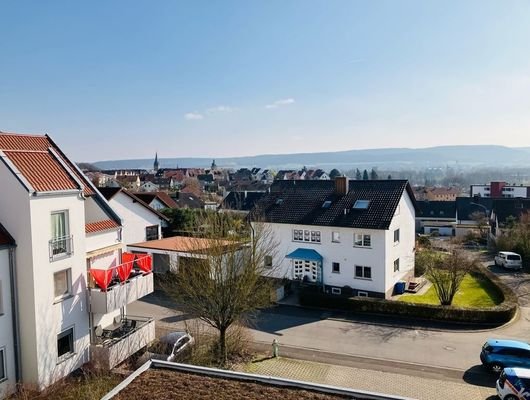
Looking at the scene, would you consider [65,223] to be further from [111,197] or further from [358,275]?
[358,275]

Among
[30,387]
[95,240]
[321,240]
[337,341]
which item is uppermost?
A: [95,240]

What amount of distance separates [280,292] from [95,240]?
1422cm

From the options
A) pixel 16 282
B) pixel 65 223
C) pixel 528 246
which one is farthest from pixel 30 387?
pixel 528 246

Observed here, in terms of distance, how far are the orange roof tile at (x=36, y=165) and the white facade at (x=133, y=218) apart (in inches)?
608

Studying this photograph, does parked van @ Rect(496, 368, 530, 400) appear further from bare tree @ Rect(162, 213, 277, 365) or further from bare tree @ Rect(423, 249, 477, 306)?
bare tree @ Rect(423, 249, 477, 306)

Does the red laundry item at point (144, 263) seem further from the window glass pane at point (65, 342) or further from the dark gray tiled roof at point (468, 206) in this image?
the dark gray tiled roof at point (468, 206)

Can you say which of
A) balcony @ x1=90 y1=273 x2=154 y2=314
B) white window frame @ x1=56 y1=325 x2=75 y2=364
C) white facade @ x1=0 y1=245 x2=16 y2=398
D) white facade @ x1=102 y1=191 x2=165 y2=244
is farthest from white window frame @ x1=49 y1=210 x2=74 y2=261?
white facade @ x1=102 y1=191 x2=165 y2=244

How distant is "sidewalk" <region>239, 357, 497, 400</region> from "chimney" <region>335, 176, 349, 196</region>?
1480cm

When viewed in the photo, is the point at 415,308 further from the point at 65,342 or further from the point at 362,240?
the point at 65,342

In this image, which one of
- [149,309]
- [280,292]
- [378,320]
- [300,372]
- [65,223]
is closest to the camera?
Result: [65,223]

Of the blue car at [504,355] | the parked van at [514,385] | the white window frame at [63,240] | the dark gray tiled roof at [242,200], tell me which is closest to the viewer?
the parked van at [514,385]

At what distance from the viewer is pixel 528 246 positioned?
41.5m

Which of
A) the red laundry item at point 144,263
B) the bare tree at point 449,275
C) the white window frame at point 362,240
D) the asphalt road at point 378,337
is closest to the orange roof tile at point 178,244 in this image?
the red laundry item at point 144,263

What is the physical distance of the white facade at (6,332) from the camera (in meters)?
15.2
